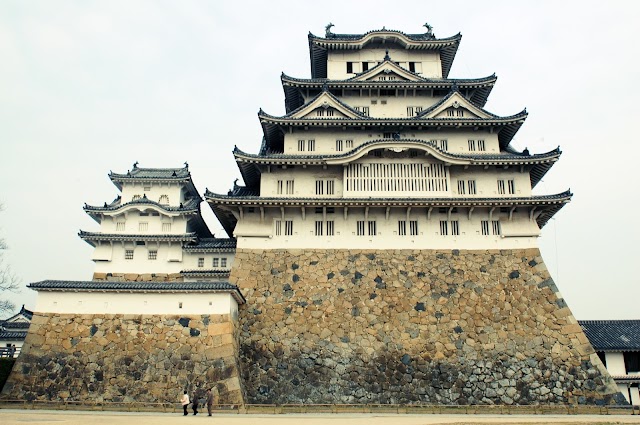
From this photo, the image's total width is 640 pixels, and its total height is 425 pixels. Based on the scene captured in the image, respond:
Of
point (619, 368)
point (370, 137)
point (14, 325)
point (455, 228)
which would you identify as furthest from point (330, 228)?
point (14, 325)

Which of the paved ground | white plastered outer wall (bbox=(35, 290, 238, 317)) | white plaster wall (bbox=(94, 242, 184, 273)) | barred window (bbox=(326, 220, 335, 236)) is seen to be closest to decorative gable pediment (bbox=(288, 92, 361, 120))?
barred window (bbox=(326, 220, 335, 236))

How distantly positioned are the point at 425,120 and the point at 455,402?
582 inches

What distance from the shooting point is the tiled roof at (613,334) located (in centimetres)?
3081

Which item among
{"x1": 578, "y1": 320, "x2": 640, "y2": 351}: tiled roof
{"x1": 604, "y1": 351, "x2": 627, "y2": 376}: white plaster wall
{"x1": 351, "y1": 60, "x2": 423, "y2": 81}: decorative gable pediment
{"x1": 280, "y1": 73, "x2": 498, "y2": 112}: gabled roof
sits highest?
{"x1": 351, "y1": 60, "x2": 423, "y2": 81}: decorative gable pediment

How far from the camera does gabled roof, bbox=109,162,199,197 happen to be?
1328 inches

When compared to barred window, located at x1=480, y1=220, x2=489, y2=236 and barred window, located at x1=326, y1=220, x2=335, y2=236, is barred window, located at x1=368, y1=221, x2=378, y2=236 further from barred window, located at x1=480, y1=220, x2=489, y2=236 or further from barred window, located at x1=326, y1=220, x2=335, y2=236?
barred window, located at x1=480, y1=220, x2=489, y2=236

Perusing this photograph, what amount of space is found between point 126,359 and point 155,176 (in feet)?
51.5

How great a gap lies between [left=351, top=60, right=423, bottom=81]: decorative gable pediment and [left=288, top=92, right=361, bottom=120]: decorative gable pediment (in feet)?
11.0

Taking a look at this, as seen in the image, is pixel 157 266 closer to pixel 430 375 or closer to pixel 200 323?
pixel 200 323

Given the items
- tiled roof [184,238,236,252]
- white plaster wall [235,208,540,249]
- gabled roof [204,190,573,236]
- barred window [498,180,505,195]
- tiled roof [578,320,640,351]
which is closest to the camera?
gabled roof [204,190,573,236]

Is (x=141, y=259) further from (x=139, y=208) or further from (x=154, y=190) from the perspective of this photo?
(x=154, y=190)

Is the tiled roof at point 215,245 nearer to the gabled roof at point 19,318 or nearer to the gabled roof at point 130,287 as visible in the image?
the gabled roof at point 130,287

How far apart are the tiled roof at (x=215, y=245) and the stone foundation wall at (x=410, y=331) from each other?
4454mm

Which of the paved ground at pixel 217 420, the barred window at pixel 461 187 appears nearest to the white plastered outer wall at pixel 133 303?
the paved ground at pixel 217 420
